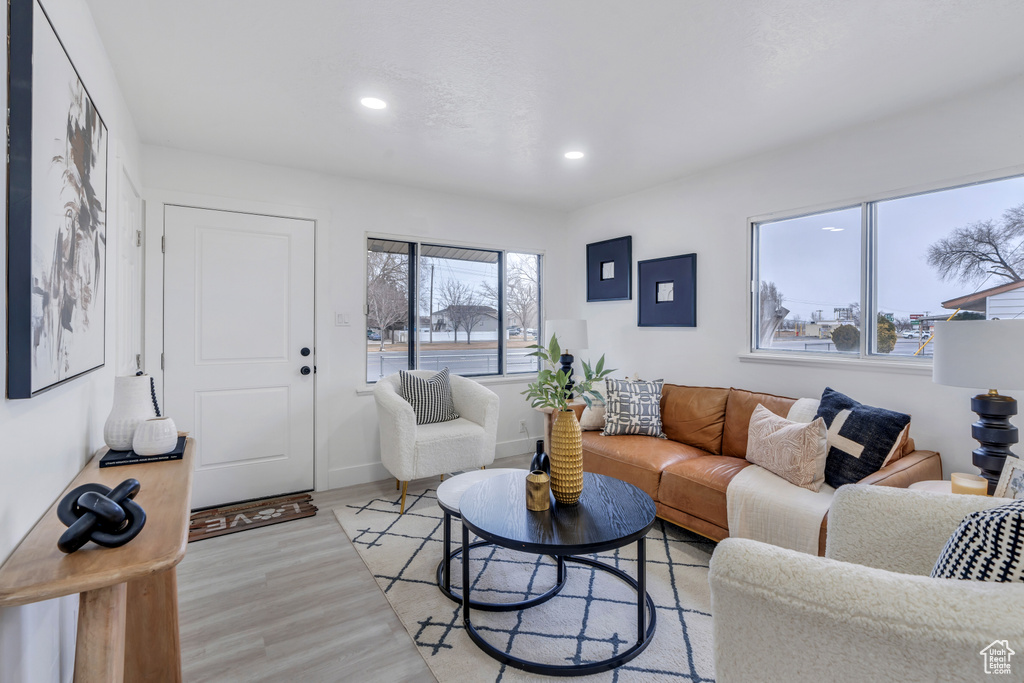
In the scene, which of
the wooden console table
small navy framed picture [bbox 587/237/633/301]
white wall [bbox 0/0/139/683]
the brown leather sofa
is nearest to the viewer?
the wooden console table

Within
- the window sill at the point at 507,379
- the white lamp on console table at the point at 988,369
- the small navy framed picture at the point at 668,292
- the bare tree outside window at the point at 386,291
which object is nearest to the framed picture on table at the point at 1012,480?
the white lamp on console table at the point at 988,369

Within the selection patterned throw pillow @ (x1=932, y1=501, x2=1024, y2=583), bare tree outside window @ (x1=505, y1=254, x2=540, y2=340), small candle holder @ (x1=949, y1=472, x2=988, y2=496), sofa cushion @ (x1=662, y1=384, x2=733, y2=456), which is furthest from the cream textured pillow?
bare tree outside window @ (x1=505, y1=254, x2=540, y2=340)

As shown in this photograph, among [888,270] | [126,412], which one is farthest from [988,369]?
[126,412]

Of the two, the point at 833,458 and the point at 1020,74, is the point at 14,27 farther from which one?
the point at 1020,74

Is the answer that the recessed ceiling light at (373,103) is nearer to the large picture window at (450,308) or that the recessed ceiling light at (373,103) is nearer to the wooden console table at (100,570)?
the large picture window at (450,308)

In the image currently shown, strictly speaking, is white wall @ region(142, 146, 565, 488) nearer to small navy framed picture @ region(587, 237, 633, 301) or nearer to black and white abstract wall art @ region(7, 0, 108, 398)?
small navy framed picture @ region(587, 237, 633, 301)

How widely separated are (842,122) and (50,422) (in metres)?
3.68

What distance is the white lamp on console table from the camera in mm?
1732

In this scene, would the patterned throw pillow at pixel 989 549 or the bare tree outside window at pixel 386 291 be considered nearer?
the patterned throw pillow at pixel 989 549

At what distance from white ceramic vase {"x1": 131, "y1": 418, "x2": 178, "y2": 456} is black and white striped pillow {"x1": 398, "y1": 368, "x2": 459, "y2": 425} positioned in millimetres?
1895

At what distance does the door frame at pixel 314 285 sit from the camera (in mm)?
3023

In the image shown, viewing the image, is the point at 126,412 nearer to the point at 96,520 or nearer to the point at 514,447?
the point at 96,520

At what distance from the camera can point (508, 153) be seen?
10.4ft

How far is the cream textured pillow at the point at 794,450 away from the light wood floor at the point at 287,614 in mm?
1909
